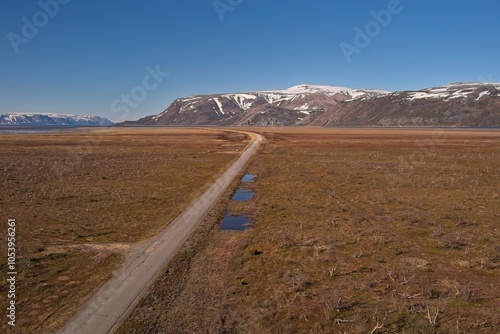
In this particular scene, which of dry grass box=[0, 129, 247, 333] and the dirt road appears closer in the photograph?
the dirt road

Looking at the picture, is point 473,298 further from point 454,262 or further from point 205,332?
point 205,332

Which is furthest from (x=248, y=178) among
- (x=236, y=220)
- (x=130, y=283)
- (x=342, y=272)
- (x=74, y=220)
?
(x=130, y=283)

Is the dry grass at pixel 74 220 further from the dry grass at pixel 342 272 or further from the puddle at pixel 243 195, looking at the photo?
the puddle at pixel 243 195

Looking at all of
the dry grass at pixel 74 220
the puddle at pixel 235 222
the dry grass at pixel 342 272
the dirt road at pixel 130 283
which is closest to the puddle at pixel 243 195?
the dry grass at pixel 342 272

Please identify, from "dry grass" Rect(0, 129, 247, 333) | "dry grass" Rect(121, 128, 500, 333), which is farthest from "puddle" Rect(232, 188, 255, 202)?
"dry grass" Rect(0, 129, 247, 333)

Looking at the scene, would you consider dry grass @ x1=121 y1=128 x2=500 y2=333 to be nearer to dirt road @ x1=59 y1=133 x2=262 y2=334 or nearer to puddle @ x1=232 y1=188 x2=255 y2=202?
dirt road @ x1=59 y1=133 x2=262 y2=334

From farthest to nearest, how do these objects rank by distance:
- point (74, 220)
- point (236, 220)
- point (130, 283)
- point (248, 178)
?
point (248, 178)
point (236, 220)
point (74, 220)
point (130, 283)

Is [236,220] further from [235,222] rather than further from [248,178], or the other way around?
[248,178]
